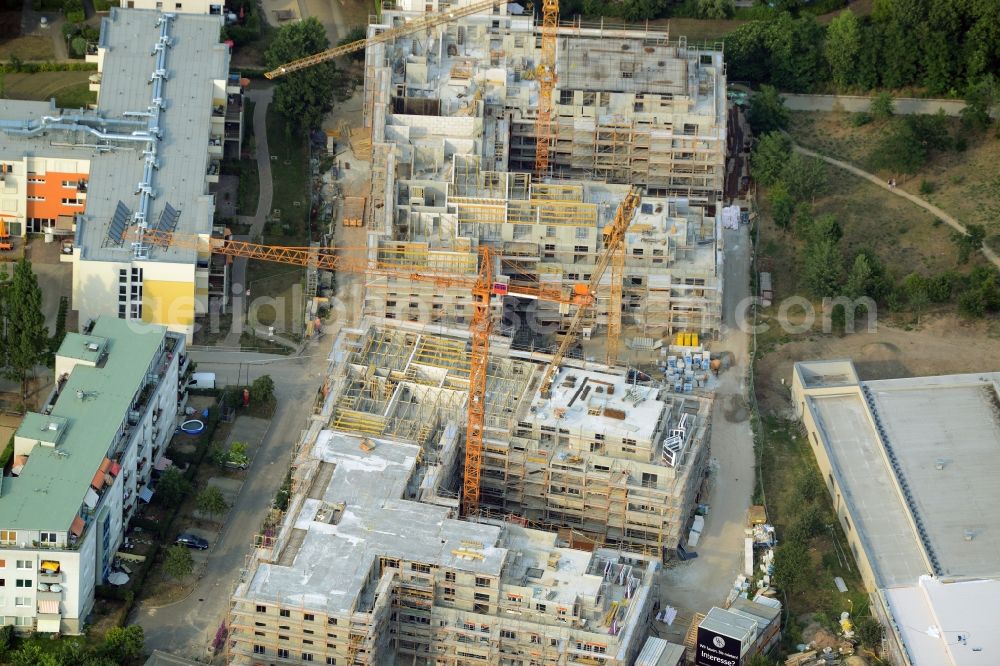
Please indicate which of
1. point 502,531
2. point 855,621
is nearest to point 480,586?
point 502,531

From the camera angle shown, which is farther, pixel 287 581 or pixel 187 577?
pixel 187 577

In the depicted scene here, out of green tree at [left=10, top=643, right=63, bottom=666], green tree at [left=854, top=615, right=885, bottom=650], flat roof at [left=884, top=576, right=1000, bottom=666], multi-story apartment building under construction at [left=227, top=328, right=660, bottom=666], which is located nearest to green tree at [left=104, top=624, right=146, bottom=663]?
green tree at [left=10, top=643, right=63, bottom=666]

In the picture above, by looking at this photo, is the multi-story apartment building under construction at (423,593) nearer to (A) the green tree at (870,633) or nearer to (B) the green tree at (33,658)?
(B) the green tree at (33,658)

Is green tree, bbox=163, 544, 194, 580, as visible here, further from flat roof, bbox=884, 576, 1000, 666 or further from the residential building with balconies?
flat roof, bbox=884, 576, 1000, 666

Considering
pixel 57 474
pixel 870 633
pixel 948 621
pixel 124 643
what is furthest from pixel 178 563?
pixel 948 621

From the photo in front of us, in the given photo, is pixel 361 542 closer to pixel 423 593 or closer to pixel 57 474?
pixel 423 593

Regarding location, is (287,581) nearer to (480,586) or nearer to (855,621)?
(480,586)
